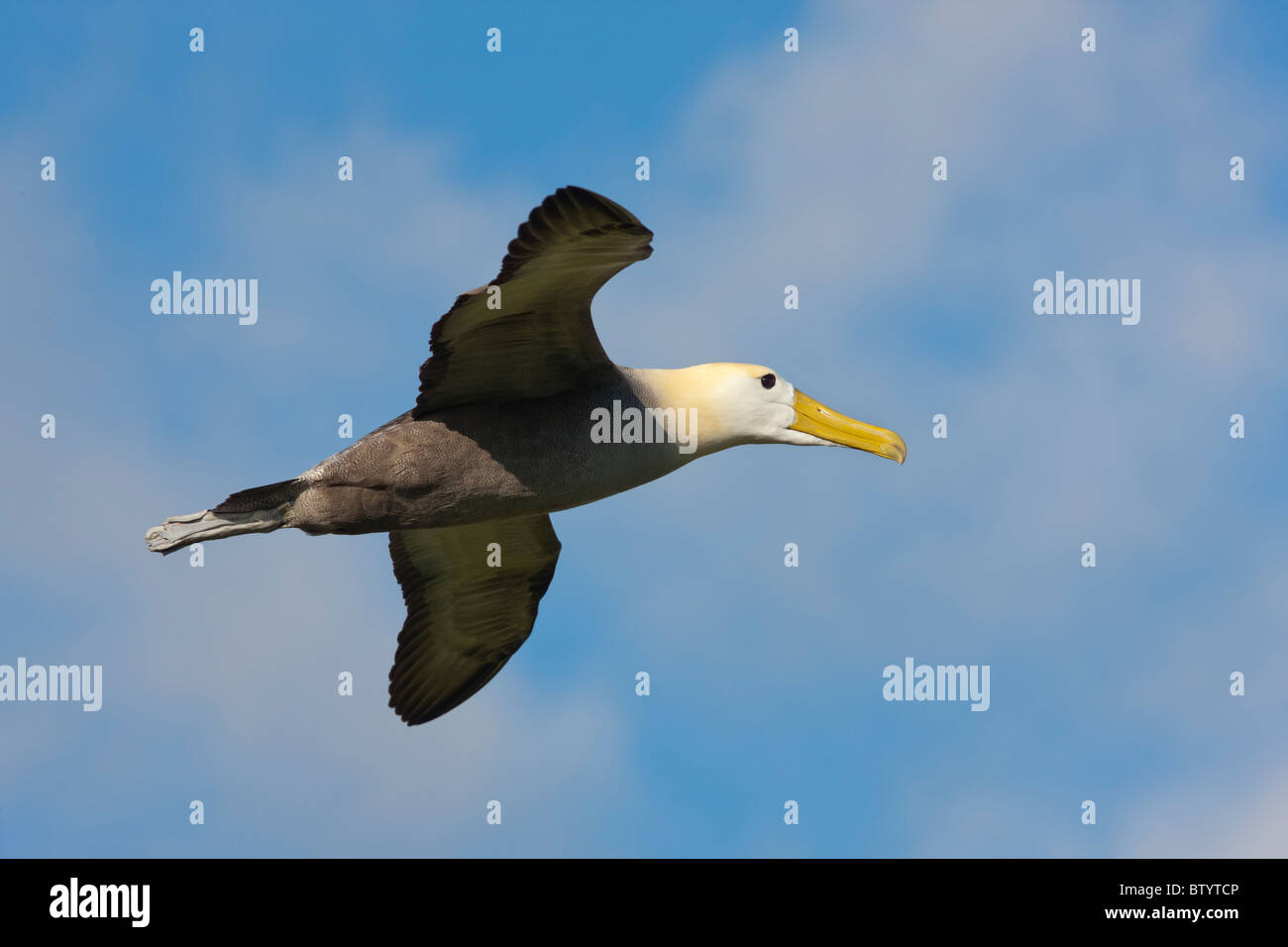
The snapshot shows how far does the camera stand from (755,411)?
50.8 feet

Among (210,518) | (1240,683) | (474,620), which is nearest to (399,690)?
(474,620)

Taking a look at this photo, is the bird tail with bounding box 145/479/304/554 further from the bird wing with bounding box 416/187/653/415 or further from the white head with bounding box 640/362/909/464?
the white head with bounding box 640/362/909/464

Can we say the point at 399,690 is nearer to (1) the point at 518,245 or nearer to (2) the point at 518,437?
(2) the point at 518,437

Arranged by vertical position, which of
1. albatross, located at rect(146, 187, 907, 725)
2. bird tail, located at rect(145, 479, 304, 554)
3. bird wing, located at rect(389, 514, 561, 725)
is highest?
albatross, located at rect(146, 187, 907, 725)

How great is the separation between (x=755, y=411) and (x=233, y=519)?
4499 millimetres

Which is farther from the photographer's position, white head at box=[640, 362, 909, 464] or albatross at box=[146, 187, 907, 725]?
white head at box=[640, 362, 909, 464]

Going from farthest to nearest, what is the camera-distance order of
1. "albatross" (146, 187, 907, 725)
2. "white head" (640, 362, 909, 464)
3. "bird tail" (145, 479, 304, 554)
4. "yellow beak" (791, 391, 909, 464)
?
"yellow beak" (791, 391, 909, 464) → "white head" (640, 362, 909, 464) → "bird tail" (145, 479, 304, 554) → "albatross" (146, 187, 907, 725)

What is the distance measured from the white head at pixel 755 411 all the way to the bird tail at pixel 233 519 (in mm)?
3196

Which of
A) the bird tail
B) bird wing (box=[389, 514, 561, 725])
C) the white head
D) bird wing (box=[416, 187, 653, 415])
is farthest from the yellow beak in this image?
the bird tail

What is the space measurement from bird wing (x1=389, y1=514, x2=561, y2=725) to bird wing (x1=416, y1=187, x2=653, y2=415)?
2694 mm

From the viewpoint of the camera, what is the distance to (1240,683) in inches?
768

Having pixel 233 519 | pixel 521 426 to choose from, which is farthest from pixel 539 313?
pixel 233 519

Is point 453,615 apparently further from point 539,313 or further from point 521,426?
point 539,313

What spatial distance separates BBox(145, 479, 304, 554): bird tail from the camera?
1440cm
